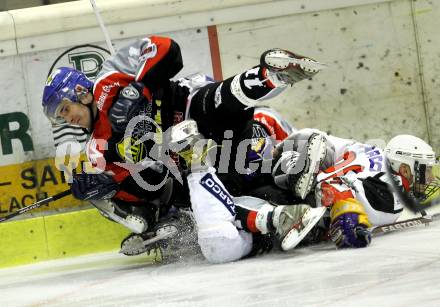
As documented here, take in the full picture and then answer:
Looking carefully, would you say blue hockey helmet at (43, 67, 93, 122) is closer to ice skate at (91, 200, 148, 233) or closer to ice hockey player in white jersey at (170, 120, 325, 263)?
ice skate at (91, 200, 148, 233)

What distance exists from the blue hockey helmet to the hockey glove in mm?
1370

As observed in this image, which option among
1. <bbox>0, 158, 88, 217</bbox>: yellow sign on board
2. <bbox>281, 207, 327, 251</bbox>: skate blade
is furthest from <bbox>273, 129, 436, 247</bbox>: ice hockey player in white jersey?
<bbox>0, 158, 88, 217</bbox>: yellow sign on board

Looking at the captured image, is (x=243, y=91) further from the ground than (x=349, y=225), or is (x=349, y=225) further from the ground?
(x=243, y=91)

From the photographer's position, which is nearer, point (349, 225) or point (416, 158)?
point (349, 225)

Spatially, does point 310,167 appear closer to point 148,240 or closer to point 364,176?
point 364,176

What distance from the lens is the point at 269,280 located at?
2934mm

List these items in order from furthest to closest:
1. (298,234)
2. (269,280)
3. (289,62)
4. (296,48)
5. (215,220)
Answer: (296,48), (215,220), (298,234), (289,62), (269,280)

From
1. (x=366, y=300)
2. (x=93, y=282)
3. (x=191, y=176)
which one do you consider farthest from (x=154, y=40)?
(x=366, y=300)

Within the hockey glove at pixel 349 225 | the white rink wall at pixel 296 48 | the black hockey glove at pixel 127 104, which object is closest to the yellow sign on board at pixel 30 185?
the white rink wall at pixel 296 48

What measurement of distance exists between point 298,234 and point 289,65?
0.72 meters

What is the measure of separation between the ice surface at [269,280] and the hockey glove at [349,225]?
61mm

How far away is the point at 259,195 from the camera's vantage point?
3984mm

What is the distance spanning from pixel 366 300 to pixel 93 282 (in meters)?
1.67

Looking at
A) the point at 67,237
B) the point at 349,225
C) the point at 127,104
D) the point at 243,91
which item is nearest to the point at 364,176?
the point at 349,225
